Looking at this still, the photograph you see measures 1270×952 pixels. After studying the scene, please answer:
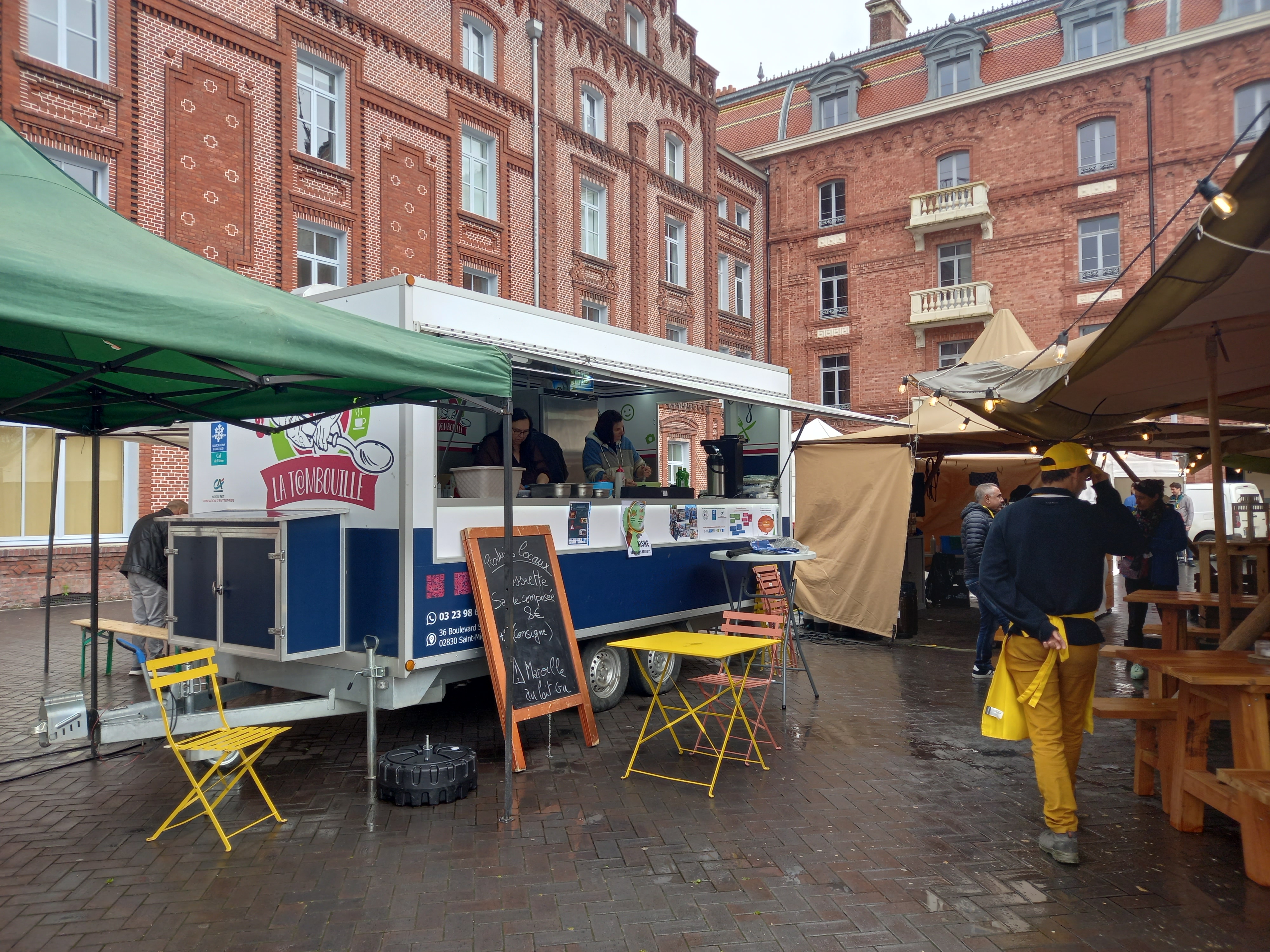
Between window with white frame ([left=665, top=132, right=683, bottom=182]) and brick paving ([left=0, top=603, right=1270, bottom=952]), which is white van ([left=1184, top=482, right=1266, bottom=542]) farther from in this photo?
brick paving ([left=0, top=603, right=1270, bottom=952])

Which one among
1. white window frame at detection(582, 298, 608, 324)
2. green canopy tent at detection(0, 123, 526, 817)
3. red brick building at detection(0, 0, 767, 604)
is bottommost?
green canopy tent at detection(0, 123, 526, 817)

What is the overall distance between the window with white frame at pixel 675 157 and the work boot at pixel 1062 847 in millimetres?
22446

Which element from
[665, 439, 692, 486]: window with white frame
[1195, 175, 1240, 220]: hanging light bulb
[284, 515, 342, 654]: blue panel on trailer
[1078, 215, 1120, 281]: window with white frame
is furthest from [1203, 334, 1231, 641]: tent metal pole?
[1078, 215, 1120, 281]: window with white frame

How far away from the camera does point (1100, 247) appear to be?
25078 millimetres

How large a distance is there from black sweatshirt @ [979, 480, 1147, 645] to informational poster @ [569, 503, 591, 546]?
3.04 meters

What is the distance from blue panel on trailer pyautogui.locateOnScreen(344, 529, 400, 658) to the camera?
5.20 meters

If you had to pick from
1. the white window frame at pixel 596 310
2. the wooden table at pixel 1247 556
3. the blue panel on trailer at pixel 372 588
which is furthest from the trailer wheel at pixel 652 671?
the white window frame at pixel 596 310

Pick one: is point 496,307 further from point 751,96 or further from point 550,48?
point 751,96

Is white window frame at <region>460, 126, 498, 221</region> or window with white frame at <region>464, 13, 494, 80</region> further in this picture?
window with white frame at <region>464, 13, 494, 80</region>

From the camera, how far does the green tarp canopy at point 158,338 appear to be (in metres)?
3.06

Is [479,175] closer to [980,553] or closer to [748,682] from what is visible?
[980,553]

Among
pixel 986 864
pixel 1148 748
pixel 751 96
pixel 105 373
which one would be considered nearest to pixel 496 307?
pixel 105 373

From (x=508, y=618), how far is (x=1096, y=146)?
26.4 m

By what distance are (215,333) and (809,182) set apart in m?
28.3
